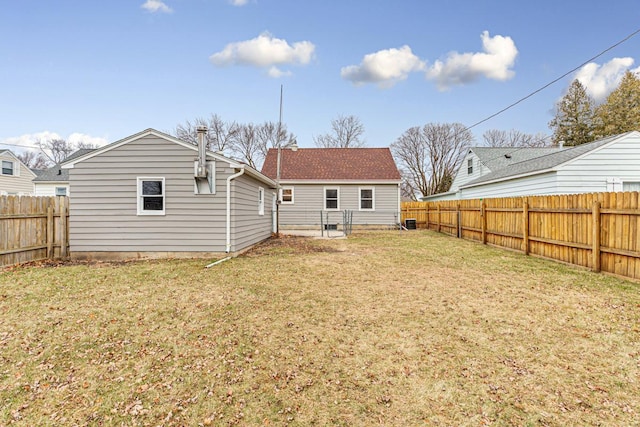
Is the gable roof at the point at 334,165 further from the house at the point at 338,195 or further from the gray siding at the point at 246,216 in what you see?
the gray siding at the point at 246,216

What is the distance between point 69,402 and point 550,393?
3.97 m

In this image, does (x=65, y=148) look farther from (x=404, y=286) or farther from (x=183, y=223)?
(x=404, y=286)

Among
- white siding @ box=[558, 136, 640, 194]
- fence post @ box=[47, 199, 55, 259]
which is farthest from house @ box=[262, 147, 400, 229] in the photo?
fence post @ box=[47, 199, 55, 259]

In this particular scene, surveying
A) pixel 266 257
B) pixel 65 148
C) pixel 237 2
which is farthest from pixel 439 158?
pixel 65 148

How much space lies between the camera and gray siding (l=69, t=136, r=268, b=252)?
8609 millimetres

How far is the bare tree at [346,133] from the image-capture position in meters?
37.3

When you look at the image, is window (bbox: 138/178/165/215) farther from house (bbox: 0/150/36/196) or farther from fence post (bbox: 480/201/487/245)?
house (bbox: 0/150/36/196)

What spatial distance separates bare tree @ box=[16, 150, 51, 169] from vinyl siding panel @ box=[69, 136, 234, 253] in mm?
52439

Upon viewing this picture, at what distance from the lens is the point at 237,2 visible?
38.0 ft

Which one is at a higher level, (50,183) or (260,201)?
(50,183)

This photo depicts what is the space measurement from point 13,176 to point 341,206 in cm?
2548

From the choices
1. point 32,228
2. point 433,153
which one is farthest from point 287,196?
point 433,153

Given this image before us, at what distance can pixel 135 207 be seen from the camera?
8.67 m

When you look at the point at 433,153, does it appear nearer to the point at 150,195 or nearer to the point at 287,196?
the point at 287,196
